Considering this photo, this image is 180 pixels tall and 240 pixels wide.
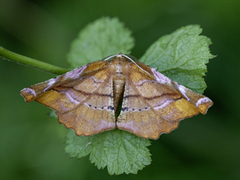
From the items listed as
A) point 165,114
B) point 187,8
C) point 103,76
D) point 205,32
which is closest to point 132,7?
point 187,8

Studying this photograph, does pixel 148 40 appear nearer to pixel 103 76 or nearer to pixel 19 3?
pixel 103 76

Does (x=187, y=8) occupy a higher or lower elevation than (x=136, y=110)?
higher

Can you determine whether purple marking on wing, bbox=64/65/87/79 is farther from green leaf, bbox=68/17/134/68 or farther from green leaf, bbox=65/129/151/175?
green leaf, bbox=68/17/134/68

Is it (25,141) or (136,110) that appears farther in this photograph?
(25,141)

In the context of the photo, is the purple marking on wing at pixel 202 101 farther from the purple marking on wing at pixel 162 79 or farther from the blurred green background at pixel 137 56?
the blurred green background at pixel 137 56

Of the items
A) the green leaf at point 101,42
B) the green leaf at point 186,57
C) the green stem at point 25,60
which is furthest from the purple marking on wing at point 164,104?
the green leaf at point 101,42

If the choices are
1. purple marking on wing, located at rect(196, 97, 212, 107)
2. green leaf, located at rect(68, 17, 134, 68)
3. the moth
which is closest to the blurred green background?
green leaf, located at rect(68, 17, 134, 68)
